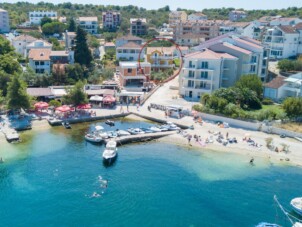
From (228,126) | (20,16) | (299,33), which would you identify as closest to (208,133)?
(228,126)

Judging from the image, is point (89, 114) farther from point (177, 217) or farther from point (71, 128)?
point (177, 217)

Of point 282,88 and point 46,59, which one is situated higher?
point 46,59

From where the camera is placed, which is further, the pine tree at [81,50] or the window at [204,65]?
the pine tree at [81,50]

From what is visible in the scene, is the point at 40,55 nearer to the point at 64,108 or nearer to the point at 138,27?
the point at 64,108

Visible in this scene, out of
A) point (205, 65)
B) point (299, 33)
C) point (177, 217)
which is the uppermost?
point (299, 33)

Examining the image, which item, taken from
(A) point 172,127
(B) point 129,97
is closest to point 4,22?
(B) point 129,97

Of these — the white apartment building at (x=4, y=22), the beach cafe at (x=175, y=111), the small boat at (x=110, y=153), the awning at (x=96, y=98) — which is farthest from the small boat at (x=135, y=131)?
the white apartment building at (x=4, y=22)

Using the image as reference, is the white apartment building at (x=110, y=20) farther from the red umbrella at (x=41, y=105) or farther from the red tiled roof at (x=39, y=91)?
the red umbrella at (x=41, y=105)
